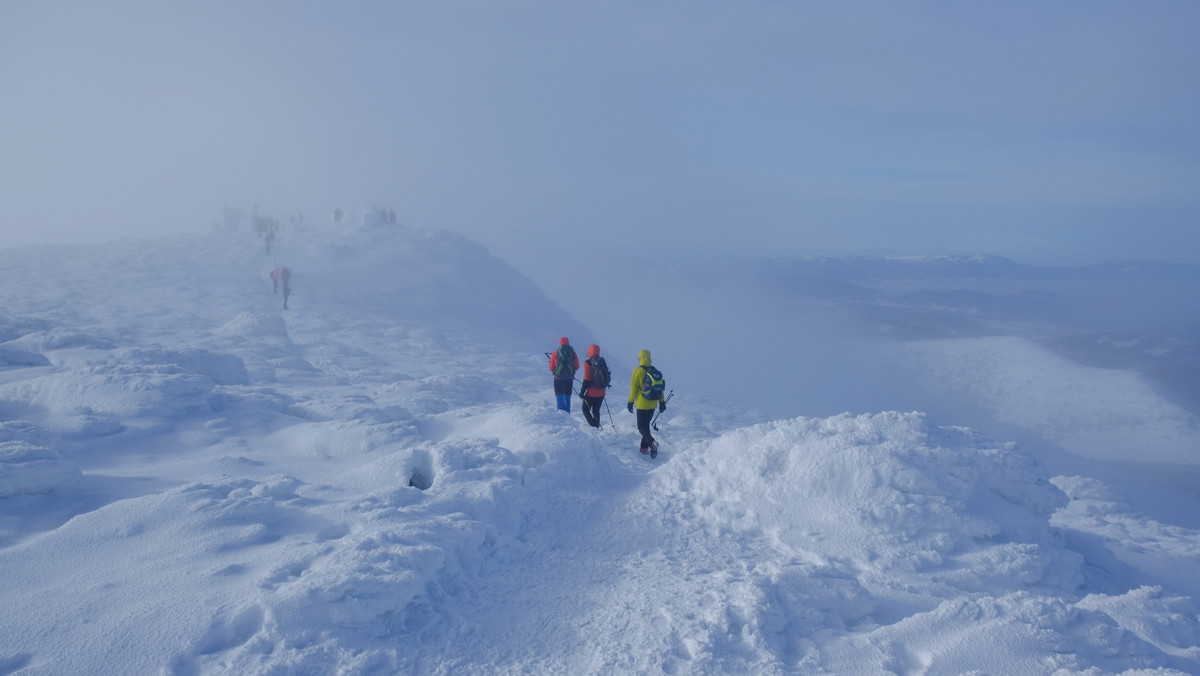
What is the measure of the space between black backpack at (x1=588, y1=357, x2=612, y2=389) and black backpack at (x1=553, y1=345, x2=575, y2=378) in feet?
2.42

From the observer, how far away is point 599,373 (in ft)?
38.4

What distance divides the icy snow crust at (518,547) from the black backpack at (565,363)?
1.51 metres

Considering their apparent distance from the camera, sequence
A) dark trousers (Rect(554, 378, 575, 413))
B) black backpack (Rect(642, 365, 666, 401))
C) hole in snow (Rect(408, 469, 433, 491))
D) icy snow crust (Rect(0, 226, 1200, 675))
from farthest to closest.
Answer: dark trousers (Rect(554, 378, 575, 413)), black backpack (Rect(642, 365, 666, 401)), hole in snow (Rect(408, 469, 433, 491)), icy snow crust (Rect(0, 226, 1200, 675))

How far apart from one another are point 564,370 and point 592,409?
0.93 m

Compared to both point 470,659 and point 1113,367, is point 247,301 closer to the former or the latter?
point 470,659

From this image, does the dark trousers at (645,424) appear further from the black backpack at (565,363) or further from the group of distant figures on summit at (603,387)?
the black backpack at (565,363)

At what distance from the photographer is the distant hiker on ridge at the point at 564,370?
1234cm

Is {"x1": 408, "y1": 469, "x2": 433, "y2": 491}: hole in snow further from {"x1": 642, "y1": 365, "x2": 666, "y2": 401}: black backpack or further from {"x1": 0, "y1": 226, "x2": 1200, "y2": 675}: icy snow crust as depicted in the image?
→ {"x1": 642, "y1": 365, "x2": 666, "y2": 401}: black backpack

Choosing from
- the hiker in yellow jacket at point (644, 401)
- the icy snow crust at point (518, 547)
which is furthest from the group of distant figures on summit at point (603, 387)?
the icy snow crust at point (518, 547)

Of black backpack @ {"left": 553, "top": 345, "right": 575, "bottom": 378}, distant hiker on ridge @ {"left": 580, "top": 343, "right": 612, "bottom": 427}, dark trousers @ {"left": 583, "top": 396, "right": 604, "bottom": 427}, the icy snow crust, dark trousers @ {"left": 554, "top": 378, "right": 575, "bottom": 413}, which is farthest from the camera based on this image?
dark trousers @ {"left": 554, "top": 378, "right": 575, "bottom": 413}

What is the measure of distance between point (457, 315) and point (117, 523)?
25017 millimetres

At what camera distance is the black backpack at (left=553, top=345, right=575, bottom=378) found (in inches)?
486

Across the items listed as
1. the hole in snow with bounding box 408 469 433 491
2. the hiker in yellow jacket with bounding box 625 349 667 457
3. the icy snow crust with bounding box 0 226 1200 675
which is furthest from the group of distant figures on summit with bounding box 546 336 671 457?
the hole in snow with bounding box 408 469 433 491

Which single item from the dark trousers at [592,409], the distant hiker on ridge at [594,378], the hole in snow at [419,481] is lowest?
the dark trousers at [592,409]
